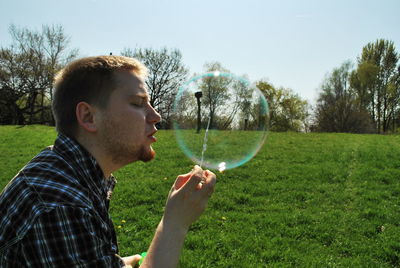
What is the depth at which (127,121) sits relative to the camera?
1.82 metres

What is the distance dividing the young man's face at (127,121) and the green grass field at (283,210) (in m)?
2.68

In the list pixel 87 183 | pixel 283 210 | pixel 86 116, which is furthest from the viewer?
pixel 283 210

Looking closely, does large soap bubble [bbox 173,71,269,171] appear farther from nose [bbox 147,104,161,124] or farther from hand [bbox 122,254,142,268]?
nose [bbox 147,104,161,124]

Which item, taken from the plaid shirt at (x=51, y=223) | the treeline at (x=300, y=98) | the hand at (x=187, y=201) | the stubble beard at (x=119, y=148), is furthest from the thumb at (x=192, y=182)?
the treeline at (x=300, y=98)

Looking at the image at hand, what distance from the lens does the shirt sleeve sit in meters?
1.22

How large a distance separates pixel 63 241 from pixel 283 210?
5280 mm

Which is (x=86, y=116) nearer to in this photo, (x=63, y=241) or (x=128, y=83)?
(x=128, y=83)

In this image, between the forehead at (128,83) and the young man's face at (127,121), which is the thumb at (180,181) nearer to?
the young man's face at (127,121)

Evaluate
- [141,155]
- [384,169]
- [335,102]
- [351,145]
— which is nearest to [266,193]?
[384,169]

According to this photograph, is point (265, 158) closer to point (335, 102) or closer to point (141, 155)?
point (141, 155)

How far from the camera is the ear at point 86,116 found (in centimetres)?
178

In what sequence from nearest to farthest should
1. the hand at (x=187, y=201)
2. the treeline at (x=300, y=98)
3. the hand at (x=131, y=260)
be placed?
the hand at (x=187, y=201) → the hand at (x=131, y=260) → the treeline at (x=300, y=98)

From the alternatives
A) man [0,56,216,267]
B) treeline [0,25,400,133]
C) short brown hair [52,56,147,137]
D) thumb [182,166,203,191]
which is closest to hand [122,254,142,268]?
man [0,56,216,267]

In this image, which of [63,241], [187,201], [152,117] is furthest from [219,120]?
[63,241]
